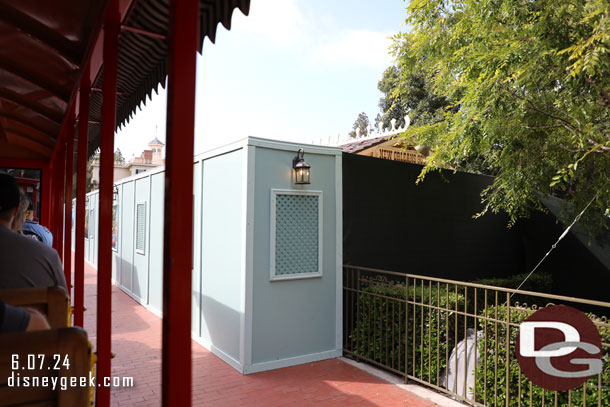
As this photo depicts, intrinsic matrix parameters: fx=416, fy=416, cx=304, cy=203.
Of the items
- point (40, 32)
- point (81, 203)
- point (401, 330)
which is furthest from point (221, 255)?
point (40, 32)

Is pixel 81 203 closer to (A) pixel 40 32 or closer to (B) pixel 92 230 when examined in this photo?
(A) pixel 40 32

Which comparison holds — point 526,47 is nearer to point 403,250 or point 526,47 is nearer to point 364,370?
point 403,250

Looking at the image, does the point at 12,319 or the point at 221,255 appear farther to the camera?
the point at 221,255

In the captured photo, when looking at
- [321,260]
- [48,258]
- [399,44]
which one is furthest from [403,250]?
[48,258]

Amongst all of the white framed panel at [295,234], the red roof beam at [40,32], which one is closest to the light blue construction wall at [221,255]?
the white framed panel at [295,234]

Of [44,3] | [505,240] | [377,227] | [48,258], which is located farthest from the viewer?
[505,240]

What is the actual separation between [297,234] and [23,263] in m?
3.33

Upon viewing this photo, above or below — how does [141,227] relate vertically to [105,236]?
below

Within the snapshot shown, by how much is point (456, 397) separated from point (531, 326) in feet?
3.54

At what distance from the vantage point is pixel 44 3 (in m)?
2.28

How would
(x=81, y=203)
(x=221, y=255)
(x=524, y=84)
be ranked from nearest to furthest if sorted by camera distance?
(x=81, y=203) → (x=221, y=255) → (x=524, y=84)

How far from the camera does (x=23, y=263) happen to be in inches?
74.0

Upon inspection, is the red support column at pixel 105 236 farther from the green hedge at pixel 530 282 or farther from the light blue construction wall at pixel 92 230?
the light blue construction wall at pixel 92 230

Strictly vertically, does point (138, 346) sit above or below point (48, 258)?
below
